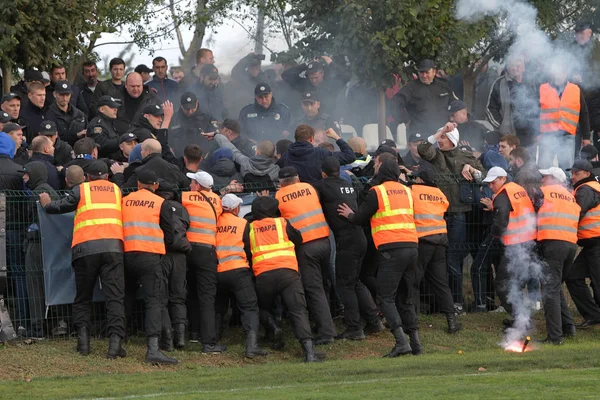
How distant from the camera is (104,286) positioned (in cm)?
1406

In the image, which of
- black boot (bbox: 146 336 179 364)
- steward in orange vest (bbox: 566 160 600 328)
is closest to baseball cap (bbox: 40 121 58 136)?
black boot (bbox: 146 336 179 364)

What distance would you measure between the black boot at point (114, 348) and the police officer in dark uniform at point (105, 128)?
133 inches

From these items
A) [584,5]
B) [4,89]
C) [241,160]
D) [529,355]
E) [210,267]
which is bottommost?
[529,355]

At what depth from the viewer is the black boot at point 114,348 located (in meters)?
14.0

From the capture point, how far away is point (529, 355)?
47.7 feet

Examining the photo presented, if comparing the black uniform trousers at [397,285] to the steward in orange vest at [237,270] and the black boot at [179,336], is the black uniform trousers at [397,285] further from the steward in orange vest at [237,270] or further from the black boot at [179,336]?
the black boot at [179,336]

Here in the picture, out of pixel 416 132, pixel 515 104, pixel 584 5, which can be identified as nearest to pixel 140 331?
pixel 416 132

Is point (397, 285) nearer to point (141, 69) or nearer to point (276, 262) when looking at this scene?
point (276, 262)

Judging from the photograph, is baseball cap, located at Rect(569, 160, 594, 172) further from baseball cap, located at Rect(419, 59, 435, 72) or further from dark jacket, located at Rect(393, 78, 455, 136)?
baseball cap, located at Rect(419, 59, 435, 72)

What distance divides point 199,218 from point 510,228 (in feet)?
14.3

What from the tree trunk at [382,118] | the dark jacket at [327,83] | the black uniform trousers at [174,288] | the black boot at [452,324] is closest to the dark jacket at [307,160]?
the black uniform trousers at [174,288]

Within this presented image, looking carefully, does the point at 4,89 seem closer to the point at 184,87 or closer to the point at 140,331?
the point at 184,87

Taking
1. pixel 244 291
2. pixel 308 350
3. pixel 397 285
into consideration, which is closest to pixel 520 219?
pixel 397 285

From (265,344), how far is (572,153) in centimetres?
705
